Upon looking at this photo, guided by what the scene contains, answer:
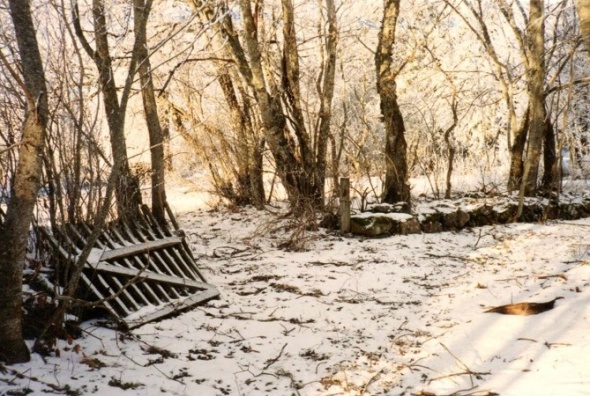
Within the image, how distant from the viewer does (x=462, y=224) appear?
8.48m

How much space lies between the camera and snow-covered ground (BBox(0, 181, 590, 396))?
118 inches

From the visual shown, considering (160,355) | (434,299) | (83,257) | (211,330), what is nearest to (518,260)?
(434,299)

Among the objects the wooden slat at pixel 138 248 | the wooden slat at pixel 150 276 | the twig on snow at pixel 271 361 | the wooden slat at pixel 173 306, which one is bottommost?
the twig on snow at pixel 271 361

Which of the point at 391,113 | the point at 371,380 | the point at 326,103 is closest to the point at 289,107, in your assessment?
the point at 326,103

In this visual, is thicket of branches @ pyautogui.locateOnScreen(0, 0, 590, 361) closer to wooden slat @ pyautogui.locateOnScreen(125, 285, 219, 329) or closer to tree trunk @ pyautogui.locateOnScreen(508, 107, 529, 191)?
tree trunk @ pyautogui.locateOnScreen(508, 107, 529, 191)

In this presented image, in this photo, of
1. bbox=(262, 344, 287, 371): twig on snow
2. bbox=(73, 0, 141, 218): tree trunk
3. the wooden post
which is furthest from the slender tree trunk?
bbox=(262, 344, 287, 371): twig on snow

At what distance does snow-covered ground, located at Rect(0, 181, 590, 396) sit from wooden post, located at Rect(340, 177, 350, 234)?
1.10 m

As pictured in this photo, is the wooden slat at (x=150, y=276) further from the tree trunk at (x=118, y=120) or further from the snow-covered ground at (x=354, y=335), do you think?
the tree trunk at (x=118, y=120)

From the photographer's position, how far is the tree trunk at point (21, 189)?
8.92 ft

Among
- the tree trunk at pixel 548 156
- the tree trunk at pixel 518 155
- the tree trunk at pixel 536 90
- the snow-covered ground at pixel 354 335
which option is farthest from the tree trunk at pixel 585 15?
the tree trunk at pixel 548 156

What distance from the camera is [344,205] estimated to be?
24.8 ft

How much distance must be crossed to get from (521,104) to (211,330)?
1635cm

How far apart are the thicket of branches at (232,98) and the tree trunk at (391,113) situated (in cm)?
2

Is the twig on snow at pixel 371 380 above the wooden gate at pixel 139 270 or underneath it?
underneath
